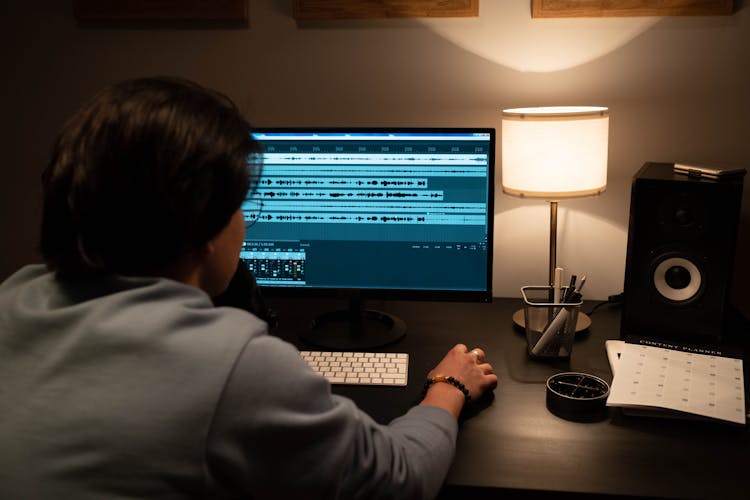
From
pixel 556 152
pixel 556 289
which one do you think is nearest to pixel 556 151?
pixel 556 152

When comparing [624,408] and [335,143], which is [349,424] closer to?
[624,408]

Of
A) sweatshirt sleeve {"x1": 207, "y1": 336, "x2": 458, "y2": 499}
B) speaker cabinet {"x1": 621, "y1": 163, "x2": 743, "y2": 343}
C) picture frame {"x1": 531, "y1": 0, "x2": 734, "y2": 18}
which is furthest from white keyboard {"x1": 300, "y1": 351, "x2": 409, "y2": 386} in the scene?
picture frame {"x1": 531, "y1": 0, "x2": 734, "y2": 18}

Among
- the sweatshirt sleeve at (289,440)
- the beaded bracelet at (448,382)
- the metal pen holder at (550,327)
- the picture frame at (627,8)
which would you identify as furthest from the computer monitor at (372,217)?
the sweatshirt sleeve at (289,440)

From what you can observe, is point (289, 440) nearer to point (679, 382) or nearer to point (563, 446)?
point (563, 446)

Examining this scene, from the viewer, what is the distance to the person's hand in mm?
1231

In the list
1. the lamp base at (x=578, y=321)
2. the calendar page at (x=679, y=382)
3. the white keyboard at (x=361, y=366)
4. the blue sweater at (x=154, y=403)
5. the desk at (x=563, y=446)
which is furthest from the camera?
the lamp base at (x=578, y=321)

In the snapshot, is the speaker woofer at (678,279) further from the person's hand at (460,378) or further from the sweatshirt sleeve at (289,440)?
the sweatshirt sleeve at (289,440)

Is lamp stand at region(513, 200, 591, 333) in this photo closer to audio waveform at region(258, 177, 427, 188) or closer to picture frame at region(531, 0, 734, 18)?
audio waveform at region(258, 177, 427, 188)

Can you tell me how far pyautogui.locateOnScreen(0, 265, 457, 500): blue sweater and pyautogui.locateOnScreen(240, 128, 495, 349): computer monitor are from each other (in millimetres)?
676

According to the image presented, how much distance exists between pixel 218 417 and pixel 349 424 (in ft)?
0.61

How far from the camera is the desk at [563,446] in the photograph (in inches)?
41.8

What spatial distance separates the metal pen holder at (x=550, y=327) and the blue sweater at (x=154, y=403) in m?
0.69

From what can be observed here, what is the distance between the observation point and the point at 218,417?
0.80m

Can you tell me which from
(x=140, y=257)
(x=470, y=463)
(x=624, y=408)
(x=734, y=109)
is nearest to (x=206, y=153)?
(x=140, y=257)
